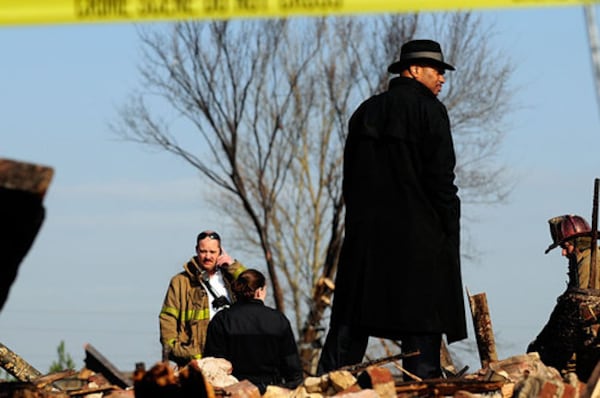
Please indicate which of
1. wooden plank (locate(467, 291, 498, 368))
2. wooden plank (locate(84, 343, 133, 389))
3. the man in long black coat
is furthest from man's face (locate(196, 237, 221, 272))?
wooden plank (locate(84, 343, 133, 389))

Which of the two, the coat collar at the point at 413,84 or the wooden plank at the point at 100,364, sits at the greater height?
the coat collar at the point at 413,84

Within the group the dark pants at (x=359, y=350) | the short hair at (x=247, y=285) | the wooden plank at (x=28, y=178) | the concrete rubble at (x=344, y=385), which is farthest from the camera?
the short hair at (x=247, y=285)

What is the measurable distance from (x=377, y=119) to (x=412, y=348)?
117cm

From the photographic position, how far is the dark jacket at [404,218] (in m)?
9.18

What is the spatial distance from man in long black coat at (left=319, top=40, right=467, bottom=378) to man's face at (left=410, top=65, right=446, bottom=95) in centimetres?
6

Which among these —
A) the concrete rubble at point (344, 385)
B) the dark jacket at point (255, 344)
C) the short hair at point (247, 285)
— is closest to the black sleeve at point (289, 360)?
the dark jacket at point (255, 344)

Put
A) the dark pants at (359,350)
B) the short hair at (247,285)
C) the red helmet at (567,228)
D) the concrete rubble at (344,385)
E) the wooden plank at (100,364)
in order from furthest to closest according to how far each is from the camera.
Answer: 1. the red helmet at (567,228)
2. the short hair at (247,285)
3. the dark pants at (359,350)
4. the concrete rubble at (344,385)
5. the wooden plank at (100,364)

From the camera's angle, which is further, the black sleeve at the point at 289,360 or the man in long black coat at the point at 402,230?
the black sleeve at the point at 289,360

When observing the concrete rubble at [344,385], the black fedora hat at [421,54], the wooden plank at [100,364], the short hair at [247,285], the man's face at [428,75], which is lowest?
the concrete rubble at [344,385]

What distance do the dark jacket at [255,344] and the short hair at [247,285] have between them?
0.04m

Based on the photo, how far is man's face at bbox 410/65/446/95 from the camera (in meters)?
9.39

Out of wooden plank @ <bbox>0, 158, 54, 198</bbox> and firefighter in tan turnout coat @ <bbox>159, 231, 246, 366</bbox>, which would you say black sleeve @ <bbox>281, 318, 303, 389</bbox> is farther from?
wooden plank @ <bbox>0, 158, 54, 198</bbox>

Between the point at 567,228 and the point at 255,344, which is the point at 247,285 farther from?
the point at 567,228

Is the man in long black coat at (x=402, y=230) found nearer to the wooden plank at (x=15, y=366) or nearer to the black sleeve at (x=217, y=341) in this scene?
A: the black sleeve at (x=217, y=341)
